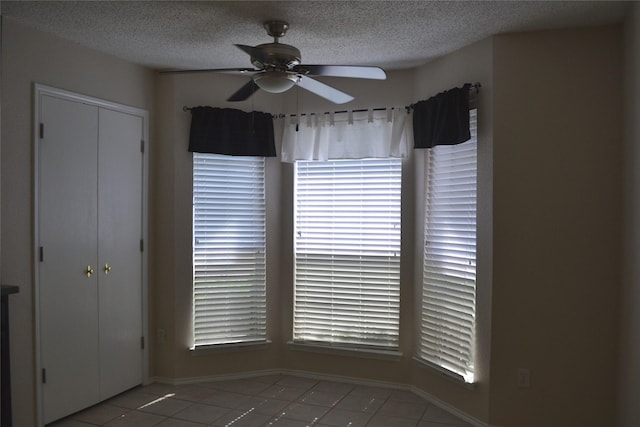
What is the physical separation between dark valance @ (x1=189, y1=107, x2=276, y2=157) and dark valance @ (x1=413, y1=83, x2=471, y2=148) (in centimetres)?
132

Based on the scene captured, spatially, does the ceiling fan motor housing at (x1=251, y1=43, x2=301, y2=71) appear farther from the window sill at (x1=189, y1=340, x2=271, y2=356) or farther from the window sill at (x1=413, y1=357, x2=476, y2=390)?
the window sill at (x1=189, y1=340, x2=271, y2=356)

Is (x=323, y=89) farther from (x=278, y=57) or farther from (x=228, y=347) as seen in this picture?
(x=228, y=347)

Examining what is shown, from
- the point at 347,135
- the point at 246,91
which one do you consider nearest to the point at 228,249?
the point at 347,135
